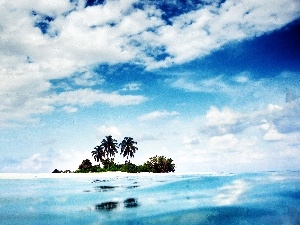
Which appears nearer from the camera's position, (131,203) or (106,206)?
(106,206)

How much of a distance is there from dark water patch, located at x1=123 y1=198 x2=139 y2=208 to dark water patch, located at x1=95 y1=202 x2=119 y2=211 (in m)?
0.59

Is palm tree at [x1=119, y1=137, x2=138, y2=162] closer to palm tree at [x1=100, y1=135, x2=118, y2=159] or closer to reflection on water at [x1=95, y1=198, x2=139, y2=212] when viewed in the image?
palm tree at [x1=100, y1=135, x2=118, y2=159]

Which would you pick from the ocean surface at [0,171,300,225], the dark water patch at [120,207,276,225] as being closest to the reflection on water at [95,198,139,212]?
the ocean surface at [0,171,300,225]

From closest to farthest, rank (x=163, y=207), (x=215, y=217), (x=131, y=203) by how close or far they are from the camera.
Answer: (x=163, y=207)
(x=215, y=217)
(x=131, y=203)

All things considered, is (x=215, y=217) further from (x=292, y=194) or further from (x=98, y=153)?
(x=98, y=153)

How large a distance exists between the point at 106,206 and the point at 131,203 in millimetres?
1494

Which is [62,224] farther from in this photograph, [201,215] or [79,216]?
[201,215]

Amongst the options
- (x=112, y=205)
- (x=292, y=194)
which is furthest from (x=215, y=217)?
(x=112, y=205)

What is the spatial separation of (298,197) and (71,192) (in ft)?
49.7

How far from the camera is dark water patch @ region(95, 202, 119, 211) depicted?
1584 centimetres

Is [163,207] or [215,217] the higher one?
[163,207]

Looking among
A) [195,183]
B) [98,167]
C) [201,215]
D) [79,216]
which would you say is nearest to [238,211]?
[201,215]

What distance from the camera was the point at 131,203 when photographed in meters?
16.9

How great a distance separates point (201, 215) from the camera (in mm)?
16641
